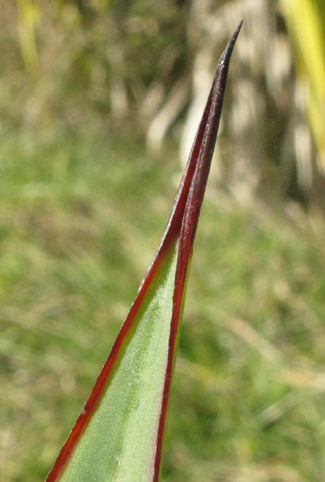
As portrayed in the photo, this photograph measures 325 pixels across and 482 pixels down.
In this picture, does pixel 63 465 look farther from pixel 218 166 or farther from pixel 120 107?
pixel 120 107

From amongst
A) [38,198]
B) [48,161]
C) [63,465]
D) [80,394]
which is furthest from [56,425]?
[63,465]

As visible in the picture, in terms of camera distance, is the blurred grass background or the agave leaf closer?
the agave leaf

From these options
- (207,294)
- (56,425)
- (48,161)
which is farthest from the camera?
(48,161)

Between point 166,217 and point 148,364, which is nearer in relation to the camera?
point 148,364

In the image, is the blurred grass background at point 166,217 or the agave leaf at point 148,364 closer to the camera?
the agave leaf at point 148,364
